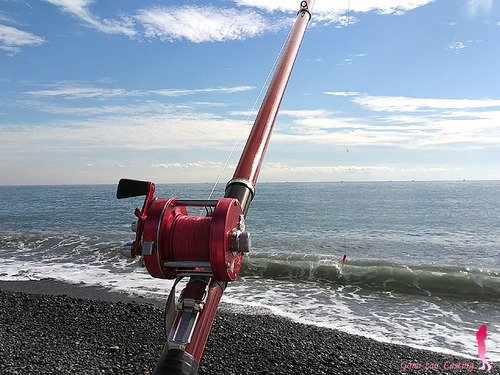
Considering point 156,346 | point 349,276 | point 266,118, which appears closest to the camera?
point 266,118

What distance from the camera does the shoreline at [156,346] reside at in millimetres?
4883

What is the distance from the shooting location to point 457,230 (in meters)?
22.7

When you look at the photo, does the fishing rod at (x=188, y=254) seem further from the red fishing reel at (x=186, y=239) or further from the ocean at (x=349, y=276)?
the ocean at (x=349, y=276)

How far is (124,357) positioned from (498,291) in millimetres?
9123

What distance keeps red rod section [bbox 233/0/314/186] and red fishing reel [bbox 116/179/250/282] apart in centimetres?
48

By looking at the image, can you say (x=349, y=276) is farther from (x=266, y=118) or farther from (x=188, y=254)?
(x=188, y=254)

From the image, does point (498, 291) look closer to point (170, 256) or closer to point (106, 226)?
point (170, 256)

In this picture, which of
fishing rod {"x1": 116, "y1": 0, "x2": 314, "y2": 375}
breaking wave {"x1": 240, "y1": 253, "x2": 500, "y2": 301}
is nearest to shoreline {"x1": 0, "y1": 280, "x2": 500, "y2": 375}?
fishing rod {"x1": 116, "y1": 0, "x2": 314, "y2": 375}

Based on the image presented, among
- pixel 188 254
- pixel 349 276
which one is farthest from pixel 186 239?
pixel 349 276

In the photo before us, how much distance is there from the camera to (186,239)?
2014 mm

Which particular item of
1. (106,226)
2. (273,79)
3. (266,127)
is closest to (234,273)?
(266,127)

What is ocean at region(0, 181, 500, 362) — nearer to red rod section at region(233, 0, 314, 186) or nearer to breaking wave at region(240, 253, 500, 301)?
breaking wave at region(240, 253, 500, 301)

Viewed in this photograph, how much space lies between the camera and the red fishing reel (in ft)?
6.31

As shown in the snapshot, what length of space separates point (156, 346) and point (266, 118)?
3.95 metres
